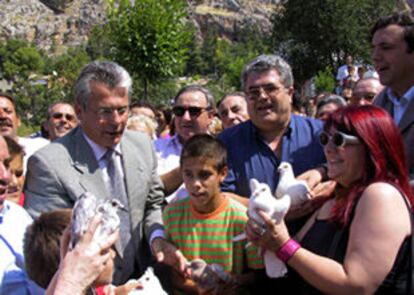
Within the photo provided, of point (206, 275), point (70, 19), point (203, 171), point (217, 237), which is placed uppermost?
point (70, 19)

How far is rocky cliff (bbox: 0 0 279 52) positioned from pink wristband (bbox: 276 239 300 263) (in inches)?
4571

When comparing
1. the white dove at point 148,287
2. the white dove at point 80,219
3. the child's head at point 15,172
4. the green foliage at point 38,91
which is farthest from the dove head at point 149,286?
the green foliage at point 38,91

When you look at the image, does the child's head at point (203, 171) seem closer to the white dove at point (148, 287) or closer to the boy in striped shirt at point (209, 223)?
the boy in striped shirt at point (209, 223)

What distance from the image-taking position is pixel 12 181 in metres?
3.31

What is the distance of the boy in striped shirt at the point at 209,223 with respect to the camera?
3.03 m

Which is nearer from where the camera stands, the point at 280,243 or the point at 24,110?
the point at 280,243

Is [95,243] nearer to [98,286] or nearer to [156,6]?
[98,286]

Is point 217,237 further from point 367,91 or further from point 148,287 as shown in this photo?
point 367,91

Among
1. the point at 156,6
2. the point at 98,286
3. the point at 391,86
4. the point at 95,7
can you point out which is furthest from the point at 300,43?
the point at 95,7

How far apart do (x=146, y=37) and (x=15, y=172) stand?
1074 cm

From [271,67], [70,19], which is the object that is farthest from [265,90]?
[70,19]

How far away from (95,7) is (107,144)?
13207cm

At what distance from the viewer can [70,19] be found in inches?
4865

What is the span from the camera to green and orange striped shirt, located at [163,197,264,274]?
3027 millimetres
